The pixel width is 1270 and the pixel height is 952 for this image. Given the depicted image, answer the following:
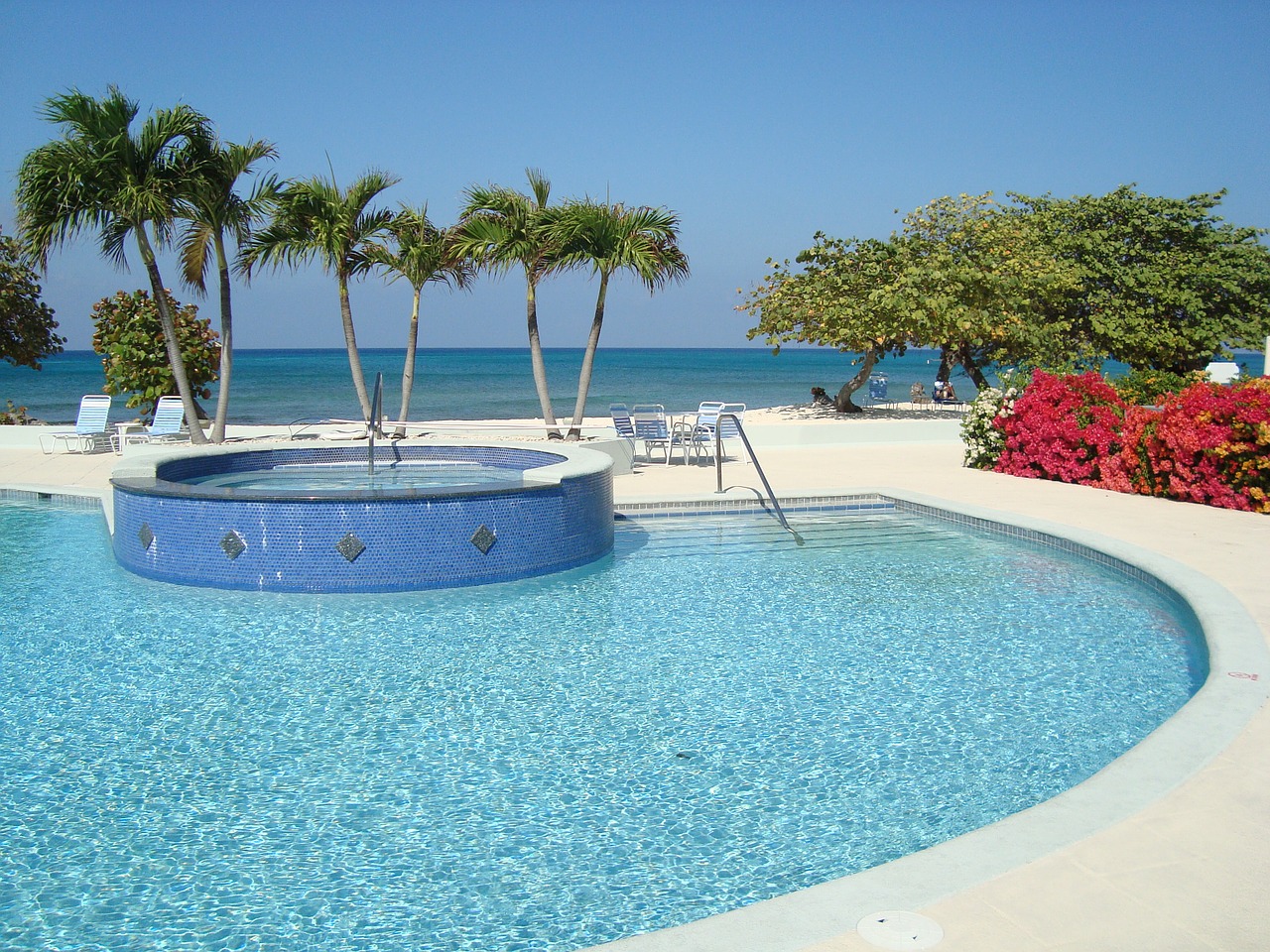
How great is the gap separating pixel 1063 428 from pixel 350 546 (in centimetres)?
809

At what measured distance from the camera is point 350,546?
7.52m

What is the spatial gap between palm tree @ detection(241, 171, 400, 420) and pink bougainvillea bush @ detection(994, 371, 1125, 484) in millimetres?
8795

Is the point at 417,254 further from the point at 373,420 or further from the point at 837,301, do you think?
the point at 837,301

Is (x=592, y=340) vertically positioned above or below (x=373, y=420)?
above

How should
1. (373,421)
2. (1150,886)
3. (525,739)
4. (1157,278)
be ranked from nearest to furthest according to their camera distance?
1. (1150,886)
2. (525,739)
3. (373,421)
4. (1157,278)

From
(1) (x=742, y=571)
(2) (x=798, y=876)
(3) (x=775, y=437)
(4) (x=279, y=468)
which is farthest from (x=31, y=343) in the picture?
(2) (x=798, y=876)

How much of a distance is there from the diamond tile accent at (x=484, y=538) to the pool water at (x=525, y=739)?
1.15ft

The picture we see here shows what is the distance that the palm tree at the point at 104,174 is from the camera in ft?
43.5

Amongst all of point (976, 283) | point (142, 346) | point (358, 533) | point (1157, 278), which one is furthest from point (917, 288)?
point (358, 533)

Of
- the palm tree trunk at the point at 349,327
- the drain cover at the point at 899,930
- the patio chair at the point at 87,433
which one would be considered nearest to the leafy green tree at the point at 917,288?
the palm tree trunk at the point at 349,327

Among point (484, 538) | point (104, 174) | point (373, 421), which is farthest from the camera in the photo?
point (104, 174)

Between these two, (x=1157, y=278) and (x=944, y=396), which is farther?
(x=944, y=396)

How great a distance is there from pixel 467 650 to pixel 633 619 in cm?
121

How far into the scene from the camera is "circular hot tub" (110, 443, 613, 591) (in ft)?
24.6
